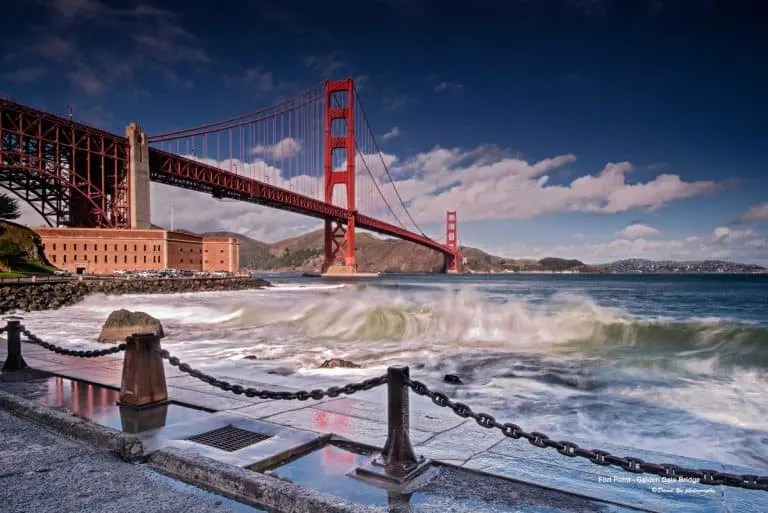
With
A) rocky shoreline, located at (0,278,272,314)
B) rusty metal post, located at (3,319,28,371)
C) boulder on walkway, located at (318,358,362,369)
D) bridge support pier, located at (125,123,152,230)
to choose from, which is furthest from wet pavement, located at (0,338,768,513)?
bridge support pier, located at (125,123,152,230)

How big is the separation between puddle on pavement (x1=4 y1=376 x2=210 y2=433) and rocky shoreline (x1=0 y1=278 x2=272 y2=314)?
18.8 metres

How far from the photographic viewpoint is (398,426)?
323 cm

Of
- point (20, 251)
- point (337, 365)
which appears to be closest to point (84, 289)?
point (20, 251)

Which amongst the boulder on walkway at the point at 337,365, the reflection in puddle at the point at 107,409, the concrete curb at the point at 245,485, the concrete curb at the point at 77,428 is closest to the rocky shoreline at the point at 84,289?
the boulder on walkway at the point at 337,365

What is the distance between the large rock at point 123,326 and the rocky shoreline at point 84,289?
46.9 feet

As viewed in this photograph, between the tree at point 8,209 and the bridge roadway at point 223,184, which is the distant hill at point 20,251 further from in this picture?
the bridge roadway at point 223,184

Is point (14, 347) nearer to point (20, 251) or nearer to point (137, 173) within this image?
point (20, 251)

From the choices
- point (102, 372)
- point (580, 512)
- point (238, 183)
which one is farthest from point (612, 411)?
point (238, 183)

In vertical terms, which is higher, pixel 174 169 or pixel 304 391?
pixel 174 169

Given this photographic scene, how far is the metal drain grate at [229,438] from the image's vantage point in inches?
144

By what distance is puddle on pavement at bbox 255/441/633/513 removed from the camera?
8.86 feet

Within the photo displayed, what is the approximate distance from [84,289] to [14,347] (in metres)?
28.4

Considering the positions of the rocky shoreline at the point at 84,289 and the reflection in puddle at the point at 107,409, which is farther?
the rocky shoreline at the point at 84,289

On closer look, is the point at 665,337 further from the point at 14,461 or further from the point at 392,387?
the point at 14,461
